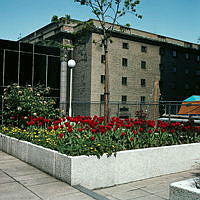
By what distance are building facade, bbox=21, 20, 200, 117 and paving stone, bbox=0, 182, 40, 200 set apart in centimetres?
2328

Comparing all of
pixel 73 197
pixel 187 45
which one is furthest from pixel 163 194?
pixel 187 45

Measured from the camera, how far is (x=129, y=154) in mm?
6328

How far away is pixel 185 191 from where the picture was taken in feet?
12.3

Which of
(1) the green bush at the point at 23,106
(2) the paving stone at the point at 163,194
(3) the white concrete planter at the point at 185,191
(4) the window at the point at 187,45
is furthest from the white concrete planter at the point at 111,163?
(4) the window at the point at 187,45

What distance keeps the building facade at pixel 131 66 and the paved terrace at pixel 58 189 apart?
2232 cm

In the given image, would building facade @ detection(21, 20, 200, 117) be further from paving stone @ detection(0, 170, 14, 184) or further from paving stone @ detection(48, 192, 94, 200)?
paving stone @ detection(48, 192, 94, 200)

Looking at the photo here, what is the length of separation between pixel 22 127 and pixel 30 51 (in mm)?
16148

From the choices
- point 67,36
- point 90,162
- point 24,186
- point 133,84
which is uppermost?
point 67,36

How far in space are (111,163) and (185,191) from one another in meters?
2.44

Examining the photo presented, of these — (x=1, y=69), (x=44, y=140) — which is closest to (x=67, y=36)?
(x=1, y=69)

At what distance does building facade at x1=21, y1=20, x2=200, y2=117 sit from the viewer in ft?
109

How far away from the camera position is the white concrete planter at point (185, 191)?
365 cm

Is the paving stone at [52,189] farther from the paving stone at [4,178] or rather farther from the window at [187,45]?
the window at [187,45]

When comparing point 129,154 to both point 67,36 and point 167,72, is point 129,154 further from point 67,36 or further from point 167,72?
point 167,72
